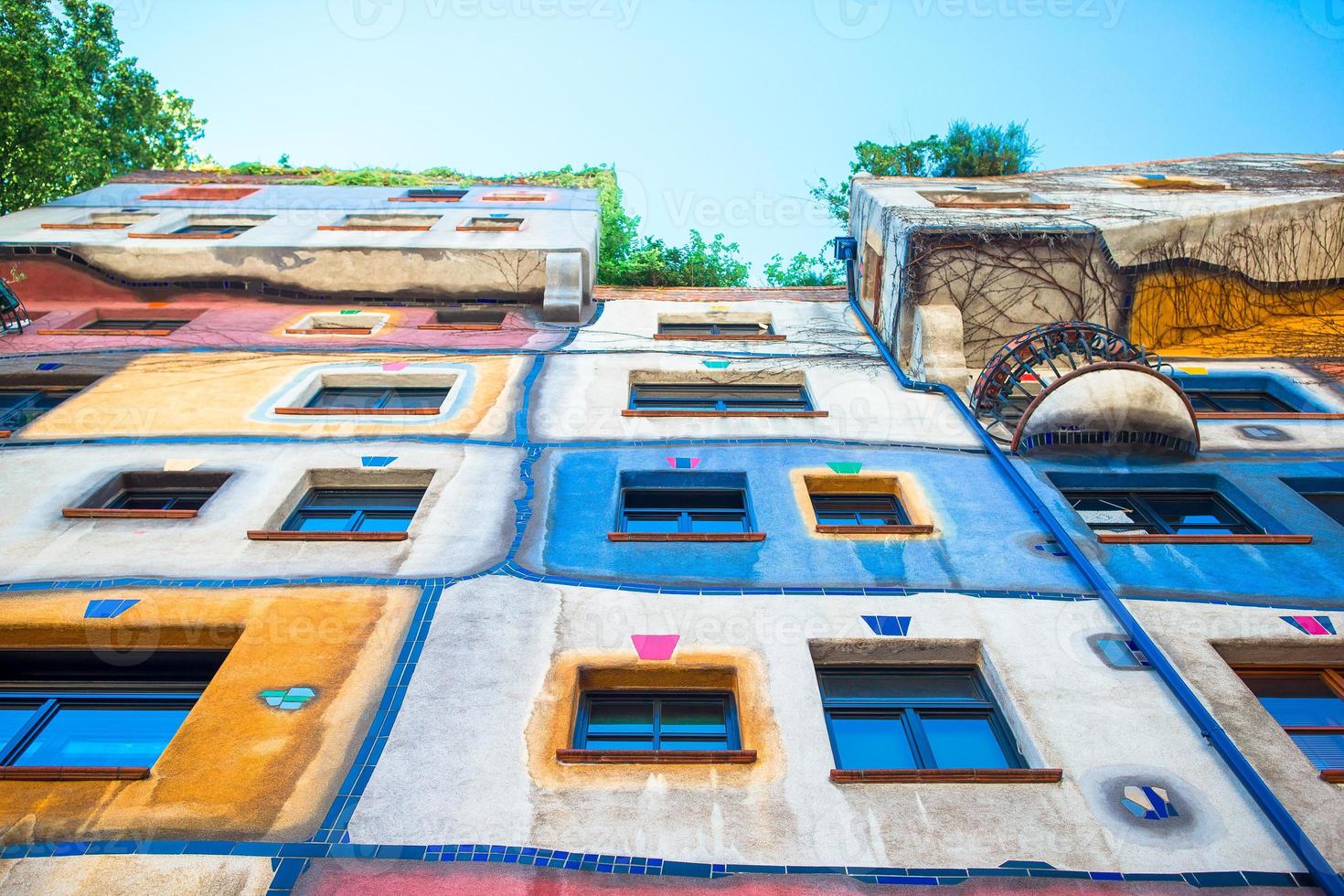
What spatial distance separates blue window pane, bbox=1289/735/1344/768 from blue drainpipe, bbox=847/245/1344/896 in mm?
654

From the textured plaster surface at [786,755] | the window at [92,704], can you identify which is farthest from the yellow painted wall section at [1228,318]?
the window at [92,704]

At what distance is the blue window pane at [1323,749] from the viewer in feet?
20.9

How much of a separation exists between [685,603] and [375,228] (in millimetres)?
12722

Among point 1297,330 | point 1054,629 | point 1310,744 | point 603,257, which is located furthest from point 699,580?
point 603,257

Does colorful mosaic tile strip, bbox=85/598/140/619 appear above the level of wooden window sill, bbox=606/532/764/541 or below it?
below

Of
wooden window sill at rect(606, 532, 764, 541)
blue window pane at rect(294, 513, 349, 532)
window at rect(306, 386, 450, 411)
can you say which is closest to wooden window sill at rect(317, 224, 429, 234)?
window at rect(306, 386, 450, 411)

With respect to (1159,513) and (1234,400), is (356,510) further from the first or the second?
(1234,400)

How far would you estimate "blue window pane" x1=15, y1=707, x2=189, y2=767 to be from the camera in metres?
6.46

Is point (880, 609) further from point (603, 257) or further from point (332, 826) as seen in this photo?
point (603, 257)

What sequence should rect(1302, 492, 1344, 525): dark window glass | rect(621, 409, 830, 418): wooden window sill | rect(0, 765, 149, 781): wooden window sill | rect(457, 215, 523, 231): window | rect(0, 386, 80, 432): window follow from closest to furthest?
1. rect(0, 765, 149, 781): wooden window sill
2. rect(1302, 492, 1344, 525): dark window glass
3. rect(621, 409, 830, 418): wooden window sill
4. rect(0, 386, 80, 432): window
5. rect(457, 215, 523, 231): window

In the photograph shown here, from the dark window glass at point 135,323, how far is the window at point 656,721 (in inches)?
438

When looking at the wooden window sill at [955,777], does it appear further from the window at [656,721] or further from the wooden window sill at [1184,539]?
the wooden window sill at [1184,539]

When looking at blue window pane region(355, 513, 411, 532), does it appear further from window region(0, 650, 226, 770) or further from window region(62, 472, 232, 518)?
window region(0, 650, 226, 770)

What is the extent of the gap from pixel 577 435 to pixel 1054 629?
5.47m
